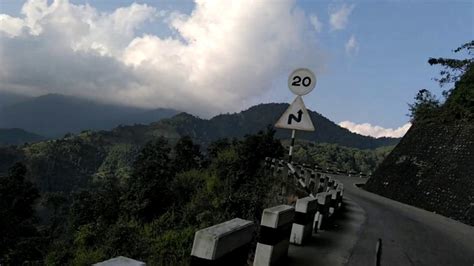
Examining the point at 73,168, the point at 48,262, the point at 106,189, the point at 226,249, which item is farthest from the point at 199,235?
the point at 73,168

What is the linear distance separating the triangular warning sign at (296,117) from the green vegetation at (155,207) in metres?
3.45

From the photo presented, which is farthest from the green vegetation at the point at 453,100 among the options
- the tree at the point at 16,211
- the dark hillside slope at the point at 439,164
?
the tree at the point at 16,211

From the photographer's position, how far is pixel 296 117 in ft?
25.4

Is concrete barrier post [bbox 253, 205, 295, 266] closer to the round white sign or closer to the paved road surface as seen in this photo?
the paved road surface

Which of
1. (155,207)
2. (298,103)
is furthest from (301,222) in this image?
(155,207)

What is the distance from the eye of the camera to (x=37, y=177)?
11925 centimetres

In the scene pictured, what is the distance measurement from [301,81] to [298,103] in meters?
0.41

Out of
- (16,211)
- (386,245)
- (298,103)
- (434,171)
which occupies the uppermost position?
(298,103)

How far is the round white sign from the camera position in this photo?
762 cm

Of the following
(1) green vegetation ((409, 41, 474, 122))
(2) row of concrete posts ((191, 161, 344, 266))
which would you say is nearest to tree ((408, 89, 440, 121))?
(1) green vegetation ((409, 41, 474, 122))

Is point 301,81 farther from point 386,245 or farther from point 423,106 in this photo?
point 423,106

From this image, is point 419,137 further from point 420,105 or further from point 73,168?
point 73,168

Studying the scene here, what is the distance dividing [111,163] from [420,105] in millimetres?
163968

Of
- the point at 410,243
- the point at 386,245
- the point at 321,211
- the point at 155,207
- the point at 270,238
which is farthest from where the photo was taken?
the point at 155,207
